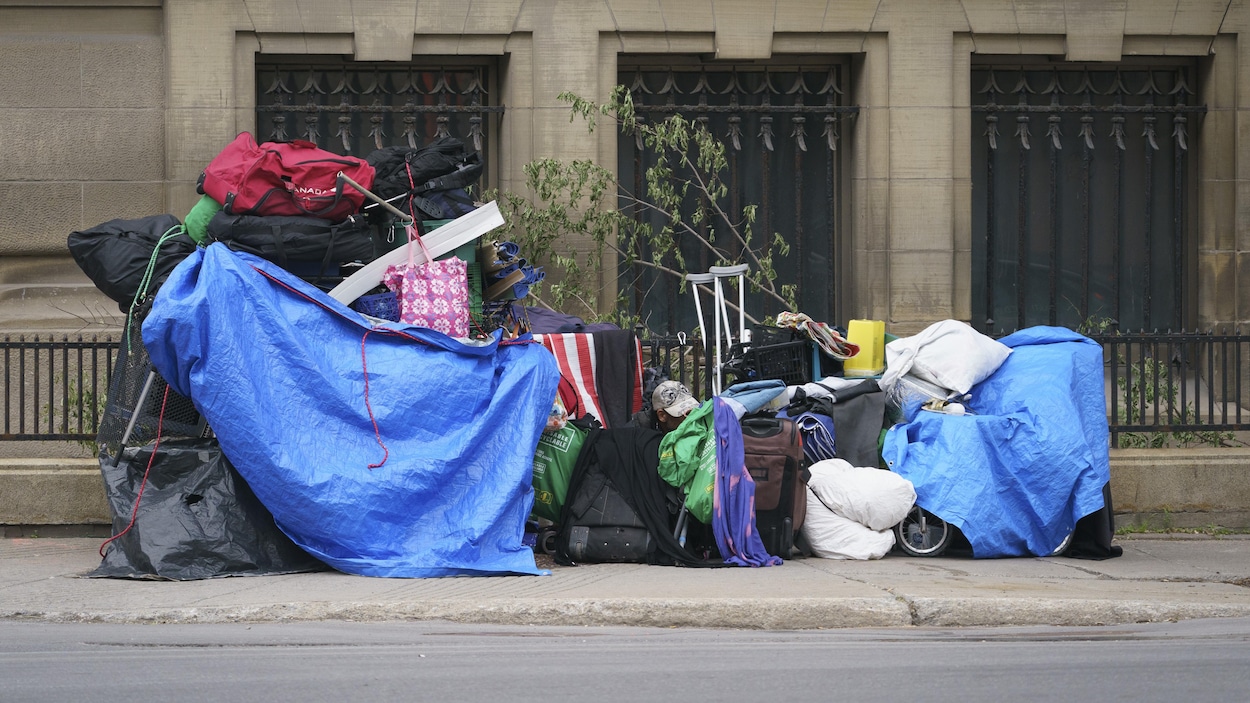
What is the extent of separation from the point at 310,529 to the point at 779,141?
5868mm

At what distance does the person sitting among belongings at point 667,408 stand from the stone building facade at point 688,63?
10.3 ft

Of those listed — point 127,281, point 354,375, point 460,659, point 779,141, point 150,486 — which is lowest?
point 460,659

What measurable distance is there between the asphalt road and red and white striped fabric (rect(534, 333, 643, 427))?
89.9 inches

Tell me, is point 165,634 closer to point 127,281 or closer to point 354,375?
point 354,375

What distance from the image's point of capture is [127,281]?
8125mm

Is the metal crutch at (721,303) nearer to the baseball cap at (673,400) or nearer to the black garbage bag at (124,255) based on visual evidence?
the baseball cap at (673,400)

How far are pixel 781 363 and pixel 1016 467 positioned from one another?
162 cm

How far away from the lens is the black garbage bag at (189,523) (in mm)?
7312

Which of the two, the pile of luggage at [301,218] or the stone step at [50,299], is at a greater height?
the pile of luggage at [301,218]

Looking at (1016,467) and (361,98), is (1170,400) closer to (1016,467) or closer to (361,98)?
(1016,467)

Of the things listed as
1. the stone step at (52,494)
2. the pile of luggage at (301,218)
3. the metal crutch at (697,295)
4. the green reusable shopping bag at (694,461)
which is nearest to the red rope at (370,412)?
the pile of luggage at (301,218)

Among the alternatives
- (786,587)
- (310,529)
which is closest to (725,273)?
(786,587)

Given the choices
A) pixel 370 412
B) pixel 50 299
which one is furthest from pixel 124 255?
pixel 50 299

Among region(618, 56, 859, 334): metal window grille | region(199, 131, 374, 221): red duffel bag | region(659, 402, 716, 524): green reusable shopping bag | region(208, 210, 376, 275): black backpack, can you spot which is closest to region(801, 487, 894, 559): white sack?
region(659, 402, 716, 524): green reusable shopping bag
